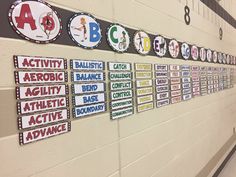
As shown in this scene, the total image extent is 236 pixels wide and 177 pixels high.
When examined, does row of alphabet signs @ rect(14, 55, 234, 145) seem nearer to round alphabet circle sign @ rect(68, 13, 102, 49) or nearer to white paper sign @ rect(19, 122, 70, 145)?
white paper sign @ rect(19, 122, 70, 145)

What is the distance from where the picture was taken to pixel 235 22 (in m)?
4.69

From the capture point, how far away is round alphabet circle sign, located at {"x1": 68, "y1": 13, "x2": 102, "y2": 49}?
131 centimetres

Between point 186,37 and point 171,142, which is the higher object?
point 186,37

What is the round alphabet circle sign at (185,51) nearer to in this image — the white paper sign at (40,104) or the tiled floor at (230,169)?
the white paper sign at (40,104)

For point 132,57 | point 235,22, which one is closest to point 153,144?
point 132,57

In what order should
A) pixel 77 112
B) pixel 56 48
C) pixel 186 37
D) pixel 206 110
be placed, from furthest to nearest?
pixel 206 110 → pixel 186 37 → pixel 77 112 → pixel 56 48

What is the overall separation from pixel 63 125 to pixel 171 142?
1.32 metres

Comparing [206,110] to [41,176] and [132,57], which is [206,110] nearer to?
[132,57]

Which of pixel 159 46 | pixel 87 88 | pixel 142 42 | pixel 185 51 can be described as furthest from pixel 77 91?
pixel 185 51

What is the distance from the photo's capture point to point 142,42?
6.16 ft

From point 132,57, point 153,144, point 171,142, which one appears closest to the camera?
point 132,57

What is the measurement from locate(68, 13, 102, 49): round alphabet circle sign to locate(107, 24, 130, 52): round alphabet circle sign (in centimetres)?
10

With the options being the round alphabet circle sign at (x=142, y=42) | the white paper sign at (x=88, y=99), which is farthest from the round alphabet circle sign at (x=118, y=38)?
the white paper sign at (x=88, y=99)

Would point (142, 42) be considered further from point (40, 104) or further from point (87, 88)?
point (40, 104)
